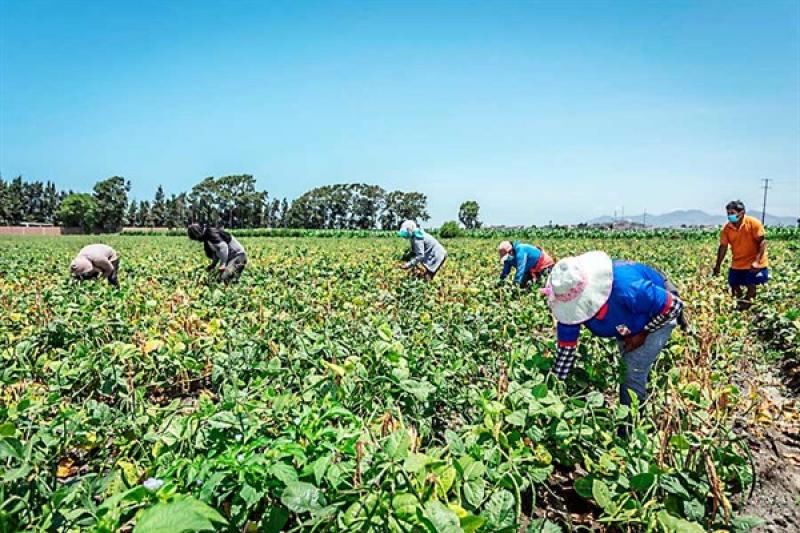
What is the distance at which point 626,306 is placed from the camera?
2826 millimetres

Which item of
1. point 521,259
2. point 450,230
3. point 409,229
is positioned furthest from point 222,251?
point 450,230

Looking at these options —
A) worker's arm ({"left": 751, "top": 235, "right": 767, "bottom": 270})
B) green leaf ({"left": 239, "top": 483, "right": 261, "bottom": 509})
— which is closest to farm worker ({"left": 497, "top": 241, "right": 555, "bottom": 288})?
worker's arm ({"left": 751, "top": 235, "right": 767, "bottom": 270})

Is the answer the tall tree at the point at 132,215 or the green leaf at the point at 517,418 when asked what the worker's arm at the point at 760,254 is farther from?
the tall tree at the point at 132,215

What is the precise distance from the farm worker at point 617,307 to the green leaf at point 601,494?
0.78 meters

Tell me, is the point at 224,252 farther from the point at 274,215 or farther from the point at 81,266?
the point at 274,215

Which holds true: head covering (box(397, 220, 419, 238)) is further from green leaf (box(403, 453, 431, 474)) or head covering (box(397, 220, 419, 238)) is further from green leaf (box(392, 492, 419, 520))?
green leaf (box(392, 492, 419, 520))

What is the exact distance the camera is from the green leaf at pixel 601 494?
191cm

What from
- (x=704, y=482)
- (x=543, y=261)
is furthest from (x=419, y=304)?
(x=704, y=482)

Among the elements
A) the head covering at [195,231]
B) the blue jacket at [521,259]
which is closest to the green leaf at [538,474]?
the blue jacket at [521,259]

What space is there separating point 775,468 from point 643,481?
55.8 inches

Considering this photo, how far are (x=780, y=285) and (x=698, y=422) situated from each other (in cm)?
534

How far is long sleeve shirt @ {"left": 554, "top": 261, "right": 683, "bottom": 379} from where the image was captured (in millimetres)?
2799

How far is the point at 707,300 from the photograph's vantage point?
5988 millimetres

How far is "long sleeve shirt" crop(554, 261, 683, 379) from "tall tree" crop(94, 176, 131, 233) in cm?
9273
